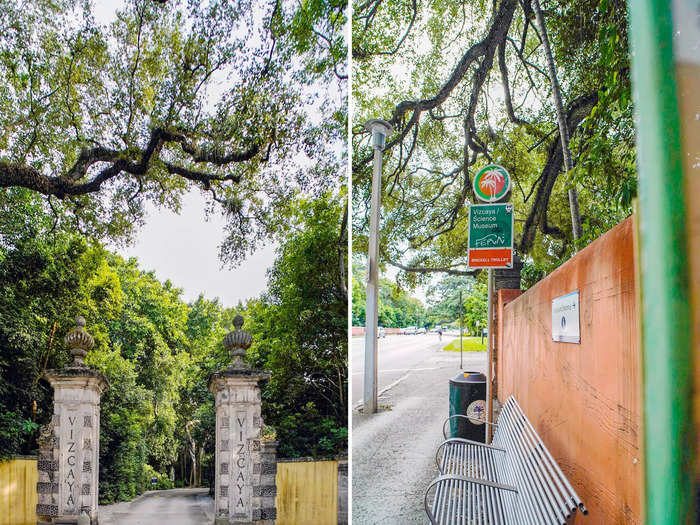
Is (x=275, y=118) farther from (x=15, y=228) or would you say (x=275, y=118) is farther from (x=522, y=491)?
(x=522, y=491)

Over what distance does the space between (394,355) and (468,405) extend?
136cm

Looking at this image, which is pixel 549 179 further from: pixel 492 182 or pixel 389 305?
pixel 389 305

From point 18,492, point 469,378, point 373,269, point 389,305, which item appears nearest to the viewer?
point 18,492

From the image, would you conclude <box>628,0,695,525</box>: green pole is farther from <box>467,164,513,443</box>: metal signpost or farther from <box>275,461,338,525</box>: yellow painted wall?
<box>275,461,338,525</box>: yellow painted wall

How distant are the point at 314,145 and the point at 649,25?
328 cm

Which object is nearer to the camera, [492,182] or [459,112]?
[492,182]

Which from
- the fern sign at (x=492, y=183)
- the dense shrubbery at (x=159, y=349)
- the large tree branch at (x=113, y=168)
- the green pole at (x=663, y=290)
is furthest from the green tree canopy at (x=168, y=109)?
the green pole at (x=663, y=290)

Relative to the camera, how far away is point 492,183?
328 cm

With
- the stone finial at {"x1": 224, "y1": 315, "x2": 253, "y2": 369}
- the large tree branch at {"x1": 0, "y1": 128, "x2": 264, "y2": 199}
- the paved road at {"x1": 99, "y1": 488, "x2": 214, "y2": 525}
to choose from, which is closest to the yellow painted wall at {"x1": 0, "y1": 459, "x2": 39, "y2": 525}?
the paved road at {"x1": 99, "y1": 488, "x2": 214, "y2": 525}

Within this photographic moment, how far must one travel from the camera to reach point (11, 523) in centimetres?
277

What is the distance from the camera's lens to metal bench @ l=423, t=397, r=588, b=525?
1.40 meters

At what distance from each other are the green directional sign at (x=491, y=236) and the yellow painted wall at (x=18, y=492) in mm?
2843

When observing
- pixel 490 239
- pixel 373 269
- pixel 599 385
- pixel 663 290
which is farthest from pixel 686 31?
pixel 373 269

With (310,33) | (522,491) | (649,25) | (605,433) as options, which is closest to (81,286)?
(310,33)
